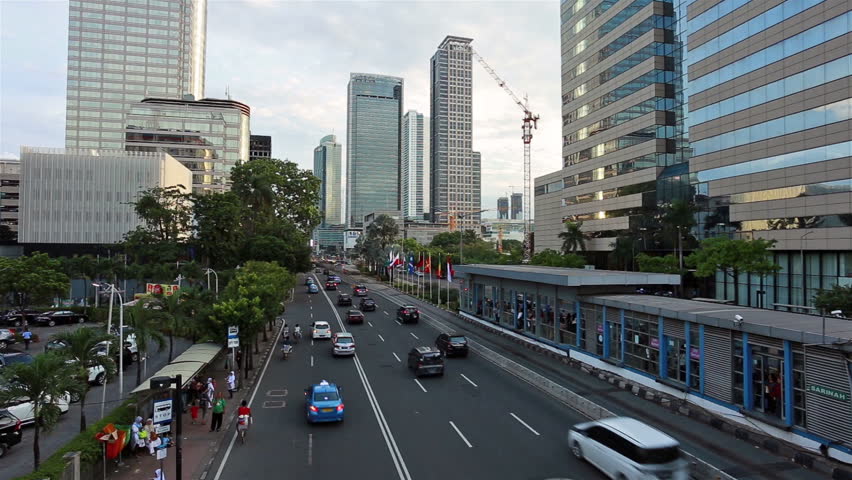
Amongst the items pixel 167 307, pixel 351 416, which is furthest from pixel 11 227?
pixel 351 416

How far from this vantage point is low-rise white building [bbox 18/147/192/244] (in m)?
89.0

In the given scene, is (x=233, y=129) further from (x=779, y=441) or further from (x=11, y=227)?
(x=779, y=441)

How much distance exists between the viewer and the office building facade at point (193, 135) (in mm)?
124250

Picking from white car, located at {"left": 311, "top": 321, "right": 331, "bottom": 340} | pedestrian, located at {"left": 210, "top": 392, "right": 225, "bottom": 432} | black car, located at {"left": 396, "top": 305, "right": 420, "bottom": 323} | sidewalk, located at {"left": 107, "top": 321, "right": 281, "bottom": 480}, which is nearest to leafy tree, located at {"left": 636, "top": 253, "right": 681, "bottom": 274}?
black car, located at {"left": 396, "top": 305, "right": 420, "bottom": 323}

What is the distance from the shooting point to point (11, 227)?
108 metres

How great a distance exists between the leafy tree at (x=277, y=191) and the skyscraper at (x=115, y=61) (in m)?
80.3

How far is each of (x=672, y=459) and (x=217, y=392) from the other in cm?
2086

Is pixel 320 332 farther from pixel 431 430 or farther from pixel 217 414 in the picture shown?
pixel 431 430

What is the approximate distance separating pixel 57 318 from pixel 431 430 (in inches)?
1854

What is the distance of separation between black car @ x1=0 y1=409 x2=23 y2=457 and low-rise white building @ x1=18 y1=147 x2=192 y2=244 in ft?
269

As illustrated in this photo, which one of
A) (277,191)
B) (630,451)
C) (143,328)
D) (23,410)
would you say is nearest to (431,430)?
(630,451)

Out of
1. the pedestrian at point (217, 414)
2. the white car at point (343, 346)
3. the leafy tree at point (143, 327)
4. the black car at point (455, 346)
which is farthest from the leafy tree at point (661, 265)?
the leafy tree at point (143, 327)

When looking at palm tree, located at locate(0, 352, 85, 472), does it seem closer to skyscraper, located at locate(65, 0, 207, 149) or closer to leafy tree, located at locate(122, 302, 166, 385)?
leafy tree, located at locate(122, 302, 166, 385)

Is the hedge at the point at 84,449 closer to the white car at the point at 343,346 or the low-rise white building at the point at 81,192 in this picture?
the white car at the point at 343,346
